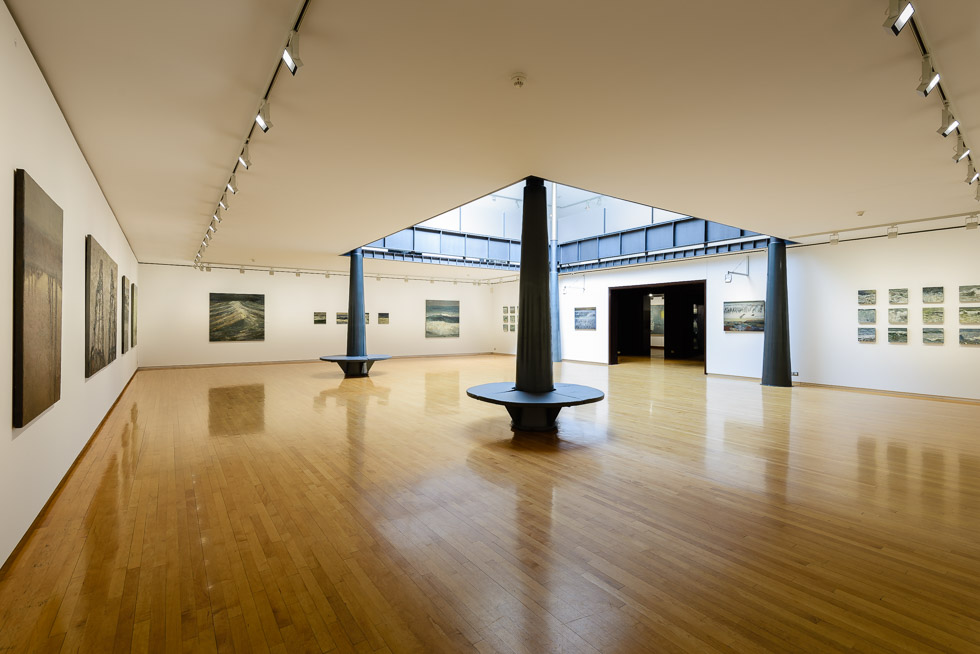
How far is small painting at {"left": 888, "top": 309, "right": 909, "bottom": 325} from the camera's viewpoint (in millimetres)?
11745

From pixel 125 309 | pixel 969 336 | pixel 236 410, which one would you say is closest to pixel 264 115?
pixel 236 410

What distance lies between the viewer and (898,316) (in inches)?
467

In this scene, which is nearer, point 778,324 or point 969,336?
point 969,336

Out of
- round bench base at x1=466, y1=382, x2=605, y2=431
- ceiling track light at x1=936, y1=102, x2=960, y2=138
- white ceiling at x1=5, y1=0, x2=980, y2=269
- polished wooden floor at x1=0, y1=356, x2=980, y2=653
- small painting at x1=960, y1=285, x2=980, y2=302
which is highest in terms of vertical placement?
white ceiling at x1=5, y1=0, x2=980, y2=269

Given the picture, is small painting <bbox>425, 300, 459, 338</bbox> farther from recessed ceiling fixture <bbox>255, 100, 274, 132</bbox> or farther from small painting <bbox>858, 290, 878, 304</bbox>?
recessed ceiling fixture <bbox>255, 100, 274, 132</bbox>

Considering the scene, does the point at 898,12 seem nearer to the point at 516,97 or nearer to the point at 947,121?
the point at 947,121

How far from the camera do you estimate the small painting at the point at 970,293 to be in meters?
10.7

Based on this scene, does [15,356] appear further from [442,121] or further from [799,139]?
[799,139]

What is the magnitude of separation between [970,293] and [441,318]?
1959 centimetres

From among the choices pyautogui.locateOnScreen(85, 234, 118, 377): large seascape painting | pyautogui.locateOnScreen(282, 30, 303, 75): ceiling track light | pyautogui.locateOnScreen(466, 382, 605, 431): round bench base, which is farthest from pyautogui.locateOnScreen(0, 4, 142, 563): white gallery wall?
pyautogui.locateOnScreen(466, 382, 605, 431): round bench base

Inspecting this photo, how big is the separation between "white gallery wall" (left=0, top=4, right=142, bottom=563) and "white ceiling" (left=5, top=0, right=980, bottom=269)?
1.14 feet

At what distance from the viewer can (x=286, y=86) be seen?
4465 millimetres

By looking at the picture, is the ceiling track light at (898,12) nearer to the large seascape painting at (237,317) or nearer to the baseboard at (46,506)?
the baseboard at (46,506)

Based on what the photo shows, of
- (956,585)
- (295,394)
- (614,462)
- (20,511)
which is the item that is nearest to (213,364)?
(295,394)
